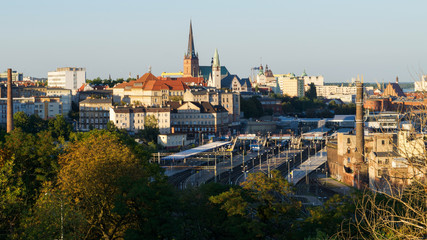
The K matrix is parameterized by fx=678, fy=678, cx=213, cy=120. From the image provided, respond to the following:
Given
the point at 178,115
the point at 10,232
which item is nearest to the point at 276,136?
the point at 178,115

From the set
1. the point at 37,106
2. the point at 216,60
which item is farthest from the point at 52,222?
the point at 216,60

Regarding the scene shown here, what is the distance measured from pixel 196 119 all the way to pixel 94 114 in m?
14.5

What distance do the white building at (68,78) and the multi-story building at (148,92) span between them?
3049 centimetres

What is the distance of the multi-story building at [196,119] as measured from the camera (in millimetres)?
96812

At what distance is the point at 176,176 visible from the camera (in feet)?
193

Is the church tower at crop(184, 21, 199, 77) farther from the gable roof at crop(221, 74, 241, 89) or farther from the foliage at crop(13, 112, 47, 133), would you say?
the foliage at crop(13, 112, 47, 133)

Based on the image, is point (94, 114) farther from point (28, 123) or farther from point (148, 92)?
point (148, 92)

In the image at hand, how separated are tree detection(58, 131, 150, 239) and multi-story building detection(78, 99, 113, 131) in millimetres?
62058

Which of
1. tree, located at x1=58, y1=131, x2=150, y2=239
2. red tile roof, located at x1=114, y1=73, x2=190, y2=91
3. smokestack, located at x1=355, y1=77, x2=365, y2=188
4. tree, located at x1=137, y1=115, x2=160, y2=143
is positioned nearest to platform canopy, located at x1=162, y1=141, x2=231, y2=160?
tree, located at x1=137, y1=115, x2=160, y2=143

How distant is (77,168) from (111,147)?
3117mm

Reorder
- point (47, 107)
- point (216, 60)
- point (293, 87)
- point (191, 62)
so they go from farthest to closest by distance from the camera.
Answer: point (293, 87), point (191, 62), point (216, 60), point (47, 107)

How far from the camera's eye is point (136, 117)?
90500mm

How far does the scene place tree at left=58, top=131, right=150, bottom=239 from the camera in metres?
28.0

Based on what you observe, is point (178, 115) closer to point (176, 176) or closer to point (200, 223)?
point (176, 176)
